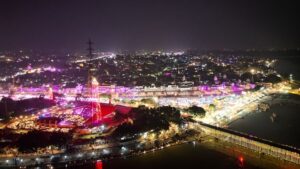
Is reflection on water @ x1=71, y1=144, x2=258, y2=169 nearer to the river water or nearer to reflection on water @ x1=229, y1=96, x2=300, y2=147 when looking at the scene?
the river water

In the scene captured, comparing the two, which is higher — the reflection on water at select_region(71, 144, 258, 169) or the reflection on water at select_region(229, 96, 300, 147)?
the reflection on water at select_region(229, 96, 300, 147)

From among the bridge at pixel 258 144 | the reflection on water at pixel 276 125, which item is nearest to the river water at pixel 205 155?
the reflection on water at pixel 276 125

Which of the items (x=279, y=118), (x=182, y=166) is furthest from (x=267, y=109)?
(x=182, y=166)

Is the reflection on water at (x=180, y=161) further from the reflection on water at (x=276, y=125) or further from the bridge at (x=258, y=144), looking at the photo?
the reflection on water at (x=276, y=125)

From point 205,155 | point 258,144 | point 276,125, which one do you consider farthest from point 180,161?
point 276,125

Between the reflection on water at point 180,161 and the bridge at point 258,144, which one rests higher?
the bridge at point 258,144

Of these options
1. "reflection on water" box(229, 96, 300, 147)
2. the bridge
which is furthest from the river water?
the bridge

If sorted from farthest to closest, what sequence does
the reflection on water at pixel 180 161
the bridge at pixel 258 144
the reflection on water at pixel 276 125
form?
1. the reflection on water at pixel 276 125
2. the reflection on water at pixel 180 161
3. the bridge at pixel 258 144

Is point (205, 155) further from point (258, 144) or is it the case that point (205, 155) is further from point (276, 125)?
point (276, 125)

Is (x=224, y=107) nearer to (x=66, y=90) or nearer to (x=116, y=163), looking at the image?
(x=116, y=163)
